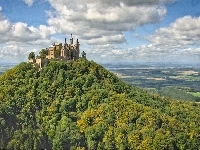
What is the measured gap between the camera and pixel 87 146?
262 feet

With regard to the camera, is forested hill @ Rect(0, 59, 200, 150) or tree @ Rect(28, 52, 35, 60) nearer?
forested hill @ Rect(0, 59, 200, 150)

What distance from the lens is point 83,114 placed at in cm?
8619

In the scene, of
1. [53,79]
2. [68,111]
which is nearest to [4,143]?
[68,111]

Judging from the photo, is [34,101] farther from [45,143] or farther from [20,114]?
[45,143]

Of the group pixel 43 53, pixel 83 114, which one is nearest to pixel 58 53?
pixel 43 53

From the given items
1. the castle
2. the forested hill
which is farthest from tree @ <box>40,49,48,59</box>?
the forested hill

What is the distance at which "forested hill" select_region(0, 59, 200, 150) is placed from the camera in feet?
254

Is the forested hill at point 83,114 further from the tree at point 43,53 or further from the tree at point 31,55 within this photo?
the tree at point 43,53

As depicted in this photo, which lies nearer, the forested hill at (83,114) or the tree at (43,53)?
the forested hill at (83,114)

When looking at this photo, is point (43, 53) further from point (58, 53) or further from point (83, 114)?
point (83, 114)

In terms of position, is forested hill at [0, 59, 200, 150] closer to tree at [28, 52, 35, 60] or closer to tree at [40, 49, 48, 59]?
tree at [28, 52, 35, 60]

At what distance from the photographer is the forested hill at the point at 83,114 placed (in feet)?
254

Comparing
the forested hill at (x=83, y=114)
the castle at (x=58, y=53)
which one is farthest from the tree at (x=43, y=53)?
the forested hill at (x=83, y=114)

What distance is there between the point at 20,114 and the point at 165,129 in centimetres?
3876
